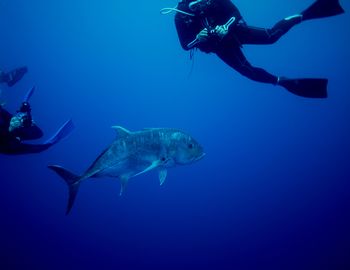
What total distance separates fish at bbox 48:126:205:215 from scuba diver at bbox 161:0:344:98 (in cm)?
162

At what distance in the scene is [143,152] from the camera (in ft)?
14.4

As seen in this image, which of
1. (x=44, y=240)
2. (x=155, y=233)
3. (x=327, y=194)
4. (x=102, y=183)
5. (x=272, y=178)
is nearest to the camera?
(x=44, y=240)

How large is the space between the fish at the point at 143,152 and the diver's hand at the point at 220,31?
5.22 ft

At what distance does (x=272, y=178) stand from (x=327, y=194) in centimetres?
423

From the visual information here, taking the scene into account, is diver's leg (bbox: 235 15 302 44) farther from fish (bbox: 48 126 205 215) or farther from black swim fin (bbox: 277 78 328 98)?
fish (bbox: 48 126 205 215)

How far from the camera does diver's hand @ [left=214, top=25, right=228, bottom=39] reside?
455 cm

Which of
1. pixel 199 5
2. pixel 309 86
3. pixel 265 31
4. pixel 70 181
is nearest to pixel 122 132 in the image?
pixel 70 181

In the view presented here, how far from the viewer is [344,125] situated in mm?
34281

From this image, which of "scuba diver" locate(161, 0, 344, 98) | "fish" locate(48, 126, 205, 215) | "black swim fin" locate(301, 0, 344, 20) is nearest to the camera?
"fish" locate(48, 126, 205, 215)

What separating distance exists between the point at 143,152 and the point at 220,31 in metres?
2.16

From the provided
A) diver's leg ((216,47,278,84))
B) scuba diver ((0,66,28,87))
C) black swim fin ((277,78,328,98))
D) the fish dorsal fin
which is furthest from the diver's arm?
scuba diver ((0,66,28,87))

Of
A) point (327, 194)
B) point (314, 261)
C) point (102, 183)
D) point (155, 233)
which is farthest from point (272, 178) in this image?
point (102, 183)

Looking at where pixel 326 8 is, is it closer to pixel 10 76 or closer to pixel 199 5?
pixel 199 5

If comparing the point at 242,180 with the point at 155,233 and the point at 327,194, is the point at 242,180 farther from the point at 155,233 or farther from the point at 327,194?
the point at 155,233
